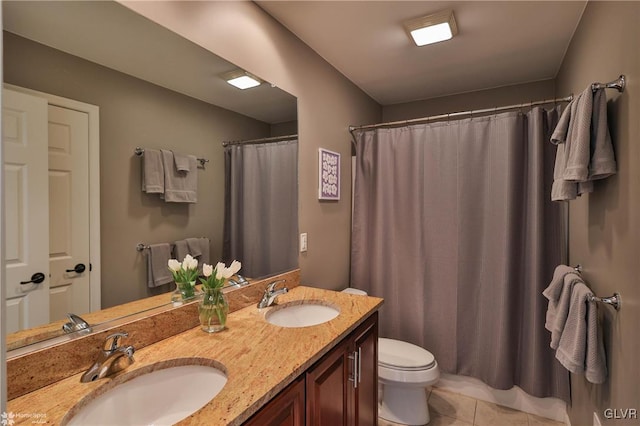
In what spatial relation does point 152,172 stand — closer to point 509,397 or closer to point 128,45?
point 128,45

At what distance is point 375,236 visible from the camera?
2.58 meters

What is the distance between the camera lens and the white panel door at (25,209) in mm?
874

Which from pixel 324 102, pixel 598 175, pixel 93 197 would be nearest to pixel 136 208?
pixel 93 197

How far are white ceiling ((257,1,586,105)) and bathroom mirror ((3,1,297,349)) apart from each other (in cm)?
68

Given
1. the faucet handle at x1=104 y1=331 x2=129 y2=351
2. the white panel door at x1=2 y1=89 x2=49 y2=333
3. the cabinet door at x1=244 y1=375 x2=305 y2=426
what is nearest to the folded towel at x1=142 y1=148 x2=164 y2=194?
the white panel door at x1=2 y1=89 x2=49 y2=333

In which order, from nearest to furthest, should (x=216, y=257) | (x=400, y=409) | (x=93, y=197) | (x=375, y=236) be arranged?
(x=93, y=197), (x=216, y=257), (x=400, y=409), (x=375, y=236)

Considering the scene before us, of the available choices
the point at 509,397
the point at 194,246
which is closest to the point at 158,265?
the point at 194,246

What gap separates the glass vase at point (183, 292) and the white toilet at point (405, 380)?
128 centimetres

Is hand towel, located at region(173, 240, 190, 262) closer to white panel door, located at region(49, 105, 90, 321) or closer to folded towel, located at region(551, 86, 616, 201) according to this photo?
white panel door, located at region(49, 105, 90, 321)

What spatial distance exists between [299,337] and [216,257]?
1.85ft

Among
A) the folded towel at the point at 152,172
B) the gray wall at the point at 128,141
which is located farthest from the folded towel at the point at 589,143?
the folded towel at the point at 152,172

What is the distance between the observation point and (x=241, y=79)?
1.65 meters

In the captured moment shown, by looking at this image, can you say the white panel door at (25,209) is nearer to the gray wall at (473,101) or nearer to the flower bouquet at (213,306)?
the flower bouquet at (213,306)

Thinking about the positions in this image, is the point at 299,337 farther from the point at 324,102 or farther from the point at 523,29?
the point at 523,29
